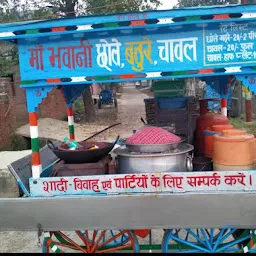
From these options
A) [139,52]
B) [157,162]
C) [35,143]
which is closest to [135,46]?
[139,52]

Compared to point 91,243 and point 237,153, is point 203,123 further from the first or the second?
point 91,243

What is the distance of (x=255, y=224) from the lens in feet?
9.09

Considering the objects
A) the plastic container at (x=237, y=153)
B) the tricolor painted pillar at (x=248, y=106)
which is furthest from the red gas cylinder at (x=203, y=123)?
the tricolor painted pillar at (x=248, y=106)

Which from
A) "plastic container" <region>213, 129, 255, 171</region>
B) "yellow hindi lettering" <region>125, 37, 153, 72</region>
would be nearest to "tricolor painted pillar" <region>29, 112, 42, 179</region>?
"yellow hindi lettering" <region>125, 37, 153, 72</region>

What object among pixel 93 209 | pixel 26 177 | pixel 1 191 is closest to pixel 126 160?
pixel 93 209

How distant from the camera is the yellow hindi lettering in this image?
290cm

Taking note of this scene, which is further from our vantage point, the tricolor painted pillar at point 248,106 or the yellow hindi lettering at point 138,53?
the tricolor painted pillar at point 248,106

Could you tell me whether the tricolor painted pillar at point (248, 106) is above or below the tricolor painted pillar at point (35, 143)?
below

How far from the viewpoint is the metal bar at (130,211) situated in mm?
2773

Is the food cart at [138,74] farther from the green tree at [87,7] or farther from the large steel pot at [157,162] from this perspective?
the green tree at [87,7]

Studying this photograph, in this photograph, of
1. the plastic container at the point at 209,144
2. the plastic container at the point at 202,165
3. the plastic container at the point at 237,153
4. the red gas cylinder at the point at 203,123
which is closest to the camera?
the plastic container at the point at 237,153

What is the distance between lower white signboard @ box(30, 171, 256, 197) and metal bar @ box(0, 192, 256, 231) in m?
0.12

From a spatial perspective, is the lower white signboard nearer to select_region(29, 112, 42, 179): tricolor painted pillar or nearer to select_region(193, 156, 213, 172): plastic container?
select_region(29, 112, 42, 179): tricolor painted pillar

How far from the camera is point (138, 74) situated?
292 centimetres
